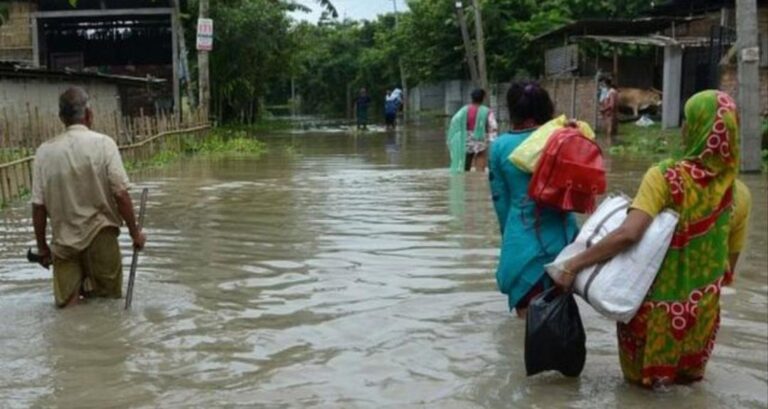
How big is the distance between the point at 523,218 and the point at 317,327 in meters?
1.41

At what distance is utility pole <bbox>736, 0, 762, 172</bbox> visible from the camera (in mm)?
13102

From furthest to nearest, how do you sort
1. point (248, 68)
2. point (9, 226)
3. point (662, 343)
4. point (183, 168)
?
point (248, 68) < point (183, 168) < point (9, 226) < point (662, 343)

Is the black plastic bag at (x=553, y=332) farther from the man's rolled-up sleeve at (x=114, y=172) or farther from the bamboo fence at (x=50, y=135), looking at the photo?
the bamboo fence at (x=50, y=135)

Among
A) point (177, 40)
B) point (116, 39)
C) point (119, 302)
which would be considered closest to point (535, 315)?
point (119, 302)

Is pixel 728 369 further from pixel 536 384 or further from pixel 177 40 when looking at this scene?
pixel 177 40

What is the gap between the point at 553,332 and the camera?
4113mm

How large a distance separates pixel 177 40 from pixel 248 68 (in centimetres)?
971

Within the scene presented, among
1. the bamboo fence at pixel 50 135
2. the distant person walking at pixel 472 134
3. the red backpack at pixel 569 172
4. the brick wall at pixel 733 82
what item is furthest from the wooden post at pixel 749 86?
the bamboo fence at pixel 50 135

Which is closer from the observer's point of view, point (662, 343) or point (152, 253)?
point (662, 343)

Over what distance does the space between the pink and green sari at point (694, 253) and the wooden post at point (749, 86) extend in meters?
9.95

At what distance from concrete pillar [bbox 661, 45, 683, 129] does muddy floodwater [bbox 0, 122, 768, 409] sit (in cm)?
1267

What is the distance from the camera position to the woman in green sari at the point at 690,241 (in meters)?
3.80

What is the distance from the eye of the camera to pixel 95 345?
5.25 metres

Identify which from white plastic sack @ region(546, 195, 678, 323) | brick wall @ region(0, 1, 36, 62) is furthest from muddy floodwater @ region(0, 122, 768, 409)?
brick wall @ region(0, 1, 36, 62)
